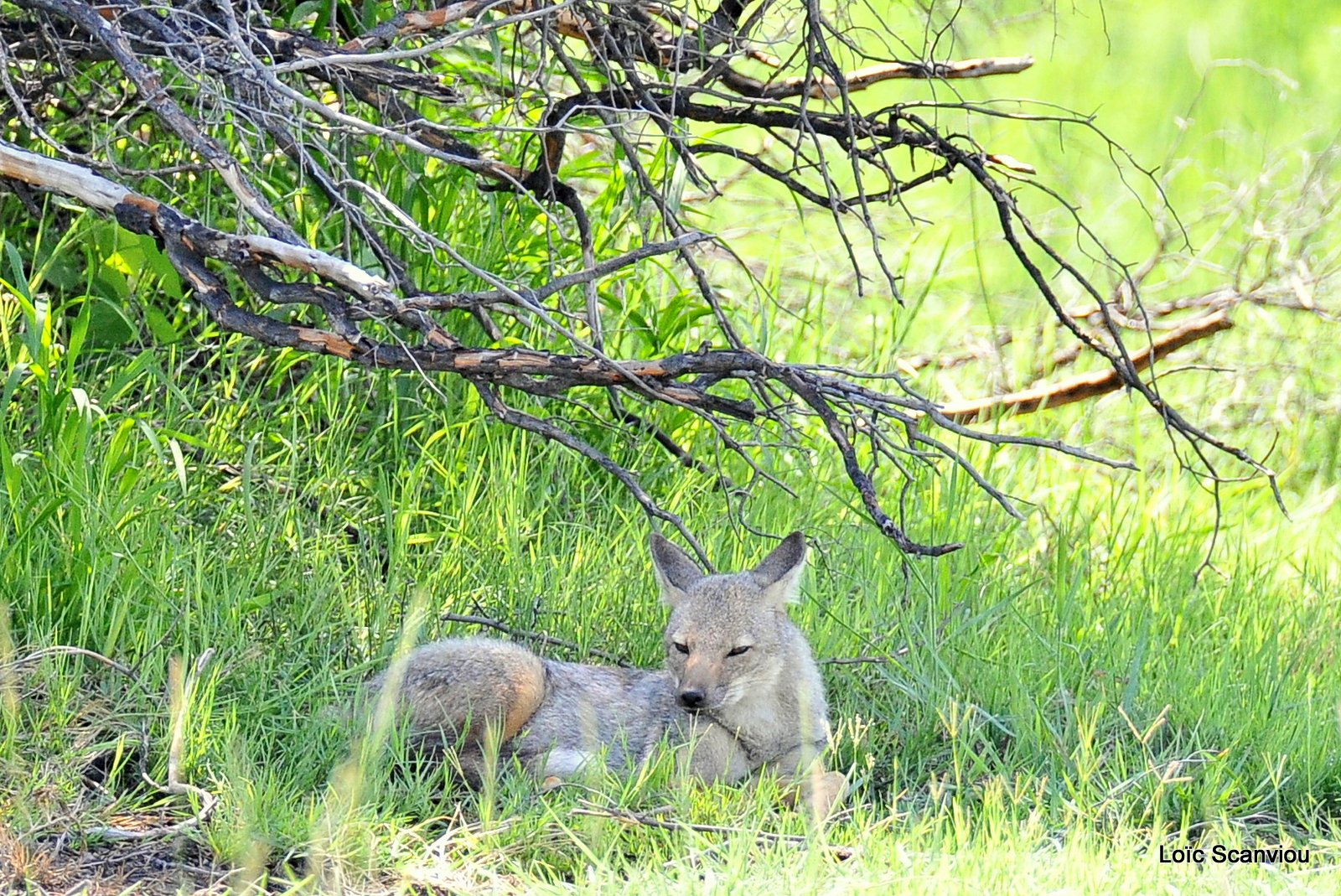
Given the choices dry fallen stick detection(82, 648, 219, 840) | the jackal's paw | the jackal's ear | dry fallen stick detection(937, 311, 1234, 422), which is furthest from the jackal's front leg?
dry fallen stick detection(937, 311, 1234, 422)

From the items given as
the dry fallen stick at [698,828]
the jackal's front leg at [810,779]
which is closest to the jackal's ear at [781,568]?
the jackal's front leg at [810,779]

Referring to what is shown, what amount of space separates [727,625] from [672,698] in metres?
0.30

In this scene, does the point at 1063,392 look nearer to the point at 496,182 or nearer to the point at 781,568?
the point at 781,568

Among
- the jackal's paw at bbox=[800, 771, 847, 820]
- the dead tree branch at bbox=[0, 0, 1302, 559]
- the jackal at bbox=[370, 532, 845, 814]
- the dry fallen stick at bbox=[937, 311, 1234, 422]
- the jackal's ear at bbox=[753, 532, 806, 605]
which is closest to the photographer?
the dead tree branch at bbox=[0, 0, 1302, 559]

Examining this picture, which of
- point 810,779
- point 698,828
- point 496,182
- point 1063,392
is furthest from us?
point 1063,392

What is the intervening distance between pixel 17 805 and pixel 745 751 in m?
2.06

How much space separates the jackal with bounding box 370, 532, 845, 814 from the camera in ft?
15.2

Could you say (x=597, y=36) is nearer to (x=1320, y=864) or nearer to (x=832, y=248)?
(x=1320, y=864)

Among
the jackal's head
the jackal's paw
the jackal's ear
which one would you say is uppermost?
the jackal's ear

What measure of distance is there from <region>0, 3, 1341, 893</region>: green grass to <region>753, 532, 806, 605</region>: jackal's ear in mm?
362

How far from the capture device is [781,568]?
497 centimetres

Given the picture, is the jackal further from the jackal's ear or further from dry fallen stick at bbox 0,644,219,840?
dry fallen stick at bbox 0,644,219,840

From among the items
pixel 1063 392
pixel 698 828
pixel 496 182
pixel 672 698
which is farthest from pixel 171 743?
pixel 1063 392

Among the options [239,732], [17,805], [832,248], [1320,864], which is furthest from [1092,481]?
[17,805]
